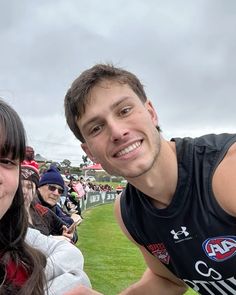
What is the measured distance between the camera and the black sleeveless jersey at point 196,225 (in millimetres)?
2281

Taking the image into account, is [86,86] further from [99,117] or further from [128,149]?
[128,149]

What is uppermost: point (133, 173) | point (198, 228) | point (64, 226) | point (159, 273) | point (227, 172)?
point (227, 172)

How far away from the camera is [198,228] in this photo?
2.33 m

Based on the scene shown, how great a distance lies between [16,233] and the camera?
2.13 meters

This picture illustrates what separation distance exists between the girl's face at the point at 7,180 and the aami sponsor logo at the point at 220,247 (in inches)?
44.0

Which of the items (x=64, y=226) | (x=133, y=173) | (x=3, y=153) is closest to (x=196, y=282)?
(x=133, y=173)

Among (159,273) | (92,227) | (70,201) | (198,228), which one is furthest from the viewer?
(92,227)

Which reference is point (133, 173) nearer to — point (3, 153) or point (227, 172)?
point (227, 172)

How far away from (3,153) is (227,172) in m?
1.12

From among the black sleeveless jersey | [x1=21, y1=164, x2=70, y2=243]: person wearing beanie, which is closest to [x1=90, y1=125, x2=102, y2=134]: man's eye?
the black sleeveless jersey

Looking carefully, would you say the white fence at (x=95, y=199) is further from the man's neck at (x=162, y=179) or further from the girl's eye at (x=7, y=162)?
the girl's eye at (x=7, y=162)

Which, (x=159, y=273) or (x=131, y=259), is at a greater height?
(x=159, y=273)

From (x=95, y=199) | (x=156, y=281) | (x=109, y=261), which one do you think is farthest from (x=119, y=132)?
(x=95, y=199)

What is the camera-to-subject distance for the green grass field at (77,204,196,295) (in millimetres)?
7982
